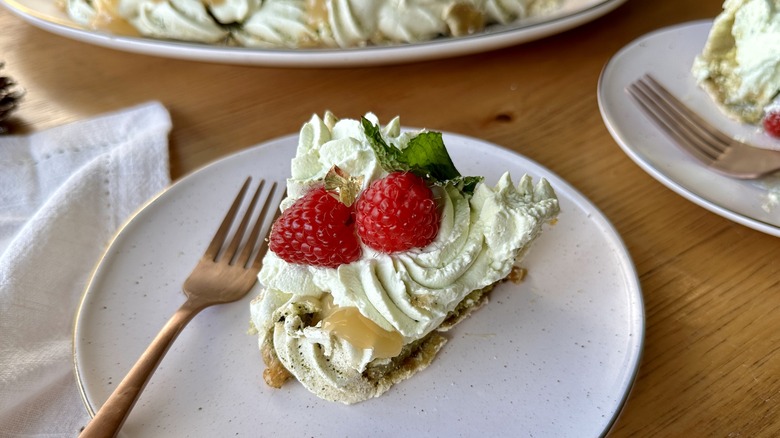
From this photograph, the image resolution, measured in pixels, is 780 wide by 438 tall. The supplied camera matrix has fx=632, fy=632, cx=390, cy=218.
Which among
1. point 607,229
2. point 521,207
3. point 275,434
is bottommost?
point 275,434

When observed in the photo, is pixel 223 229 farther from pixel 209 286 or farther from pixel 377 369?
pixel 377 369

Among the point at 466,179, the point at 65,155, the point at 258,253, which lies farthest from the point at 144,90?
the point at 466,179

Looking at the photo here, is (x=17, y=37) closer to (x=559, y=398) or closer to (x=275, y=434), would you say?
(x=275, y=434)

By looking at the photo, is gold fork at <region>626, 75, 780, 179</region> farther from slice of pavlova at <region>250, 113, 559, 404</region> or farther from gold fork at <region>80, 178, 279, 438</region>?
gold fork at <region>80, 178, 279, 438</region>

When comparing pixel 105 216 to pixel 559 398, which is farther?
pixel 105 216

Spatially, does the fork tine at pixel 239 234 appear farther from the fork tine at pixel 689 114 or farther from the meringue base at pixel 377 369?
the fork tine at pixel 689 114

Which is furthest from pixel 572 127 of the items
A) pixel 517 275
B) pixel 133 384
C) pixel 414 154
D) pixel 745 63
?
pixel 133 384
